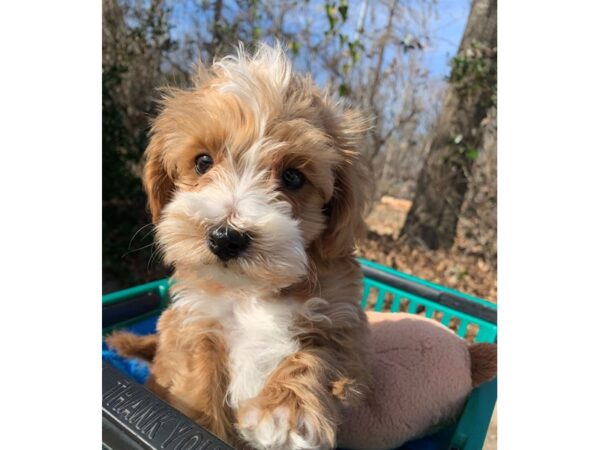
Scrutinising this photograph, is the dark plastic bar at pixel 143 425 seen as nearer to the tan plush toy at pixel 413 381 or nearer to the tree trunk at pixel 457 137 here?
the tan plush toy at pixel 413 381

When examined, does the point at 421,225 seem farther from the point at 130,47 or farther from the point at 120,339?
the point at 120,339

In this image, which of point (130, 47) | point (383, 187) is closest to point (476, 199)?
point (383, 187)

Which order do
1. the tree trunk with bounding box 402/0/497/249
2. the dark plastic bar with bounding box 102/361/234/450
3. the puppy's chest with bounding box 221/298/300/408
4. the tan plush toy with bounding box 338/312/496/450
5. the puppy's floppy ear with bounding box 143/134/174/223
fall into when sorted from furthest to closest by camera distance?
1. the tree trunk with bounding box 402/0/497/249
2. the tan plush toy with bounding box 338/312/496/450
3. the puppy's floppy ear with bounding box 143/134/174/223
4. the puppy's chest with bounding box 221/298/300/408
5. the dark plastic bar with bounding box 102/361/234/450

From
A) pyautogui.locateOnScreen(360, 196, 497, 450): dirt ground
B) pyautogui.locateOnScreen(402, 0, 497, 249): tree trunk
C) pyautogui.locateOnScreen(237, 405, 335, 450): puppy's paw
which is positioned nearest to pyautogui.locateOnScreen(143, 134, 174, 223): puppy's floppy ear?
pyautogui.locateOnScreen(237, 405, 335, 450): puppy's paw

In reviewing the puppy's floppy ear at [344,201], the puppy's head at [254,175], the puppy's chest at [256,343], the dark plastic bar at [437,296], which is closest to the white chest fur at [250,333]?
the puppy's chest at [256,343]

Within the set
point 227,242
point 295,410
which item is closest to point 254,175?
point 227,242

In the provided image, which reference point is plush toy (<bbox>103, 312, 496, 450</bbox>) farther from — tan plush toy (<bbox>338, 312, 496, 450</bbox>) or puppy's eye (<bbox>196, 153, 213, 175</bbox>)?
puppy's eye (<bbox>196, 153, 213, 175</bbox>)

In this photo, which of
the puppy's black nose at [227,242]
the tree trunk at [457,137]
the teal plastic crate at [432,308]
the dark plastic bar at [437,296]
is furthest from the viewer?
the tree trunk at [457,137]
